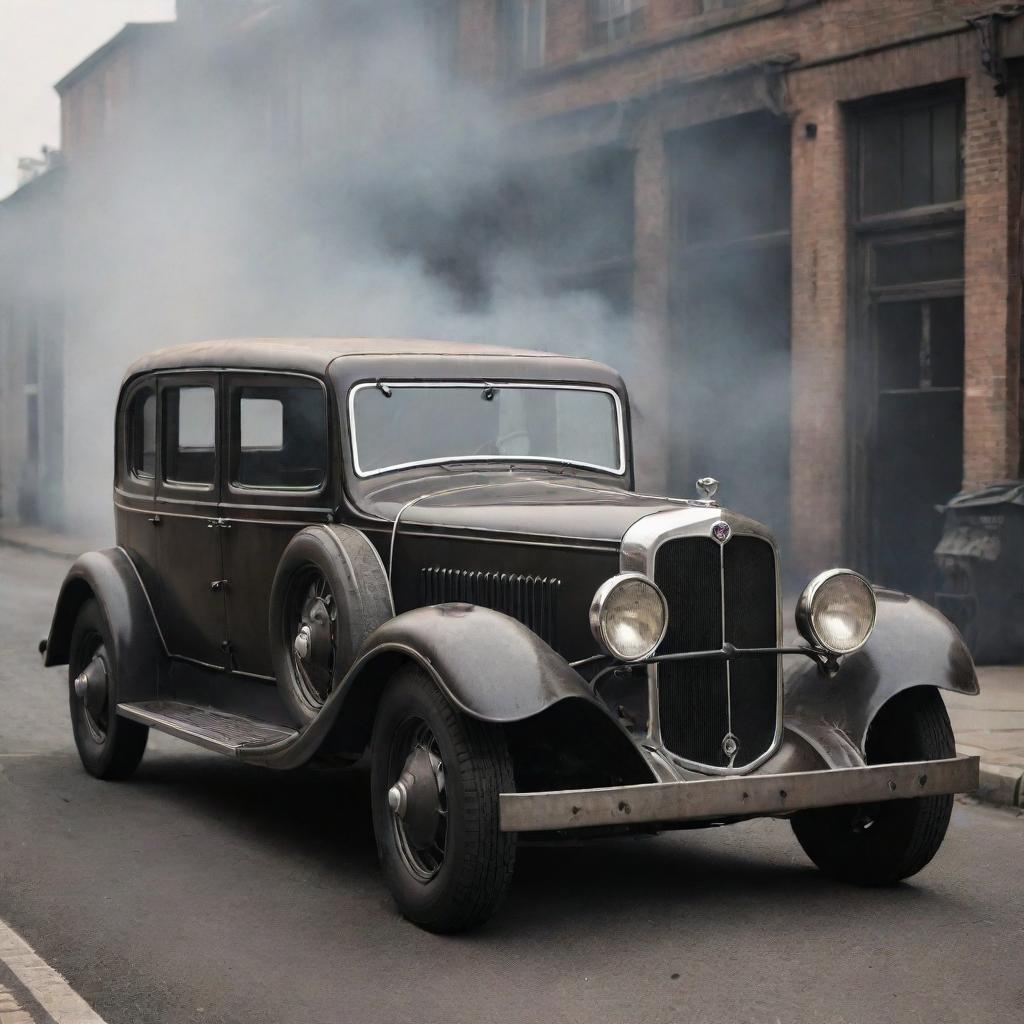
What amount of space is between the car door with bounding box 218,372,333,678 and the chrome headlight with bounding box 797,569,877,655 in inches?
73.4

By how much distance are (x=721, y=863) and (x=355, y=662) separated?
156cm

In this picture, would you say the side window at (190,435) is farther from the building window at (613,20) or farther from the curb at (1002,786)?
the building window at (613,20)

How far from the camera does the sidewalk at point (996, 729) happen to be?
24.1ft

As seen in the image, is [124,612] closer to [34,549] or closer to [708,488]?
[708,488]

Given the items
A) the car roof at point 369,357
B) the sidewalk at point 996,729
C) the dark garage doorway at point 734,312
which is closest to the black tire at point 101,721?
the car roof at point 369,357

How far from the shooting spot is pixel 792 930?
205 inches

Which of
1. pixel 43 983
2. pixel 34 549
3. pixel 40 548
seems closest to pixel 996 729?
pixel 43 983

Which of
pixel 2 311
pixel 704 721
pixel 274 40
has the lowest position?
pixel 704 721

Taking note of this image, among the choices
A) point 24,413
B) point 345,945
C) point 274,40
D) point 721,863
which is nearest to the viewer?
point 345,945

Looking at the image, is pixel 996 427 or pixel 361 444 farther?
pixel 996 427

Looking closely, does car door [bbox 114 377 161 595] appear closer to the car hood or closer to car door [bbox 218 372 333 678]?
car door [bbox 218 372 333 678]

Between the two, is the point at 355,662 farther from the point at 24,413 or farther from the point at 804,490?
the point at 24,413

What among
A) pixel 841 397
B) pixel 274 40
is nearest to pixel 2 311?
pixel 274 40

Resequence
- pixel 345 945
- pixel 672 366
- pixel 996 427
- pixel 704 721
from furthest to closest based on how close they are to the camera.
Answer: pixel 672 366
pixel 996 427
pixel 704 721
pixel 345 945
